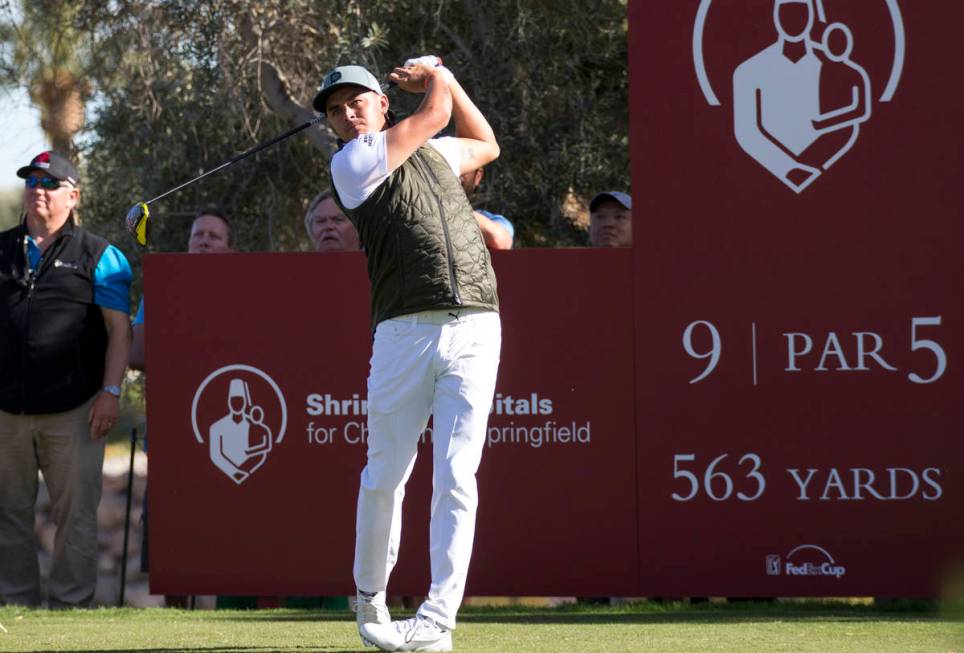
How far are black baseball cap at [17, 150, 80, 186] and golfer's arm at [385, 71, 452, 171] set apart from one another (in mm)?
2911

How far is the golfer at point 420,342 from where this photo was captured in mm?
4965

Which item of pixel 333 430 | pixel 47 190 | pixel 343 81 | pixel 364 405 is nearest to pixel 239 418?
pixel 333 430

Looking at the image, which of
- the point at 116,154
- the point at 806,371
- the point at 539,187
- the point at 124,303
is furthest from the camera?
the point at 116,154

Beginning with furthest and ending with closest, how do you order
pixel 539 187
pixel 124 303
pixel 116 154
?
pixel 116 154 → pixel 539 187 → pixel 124 303

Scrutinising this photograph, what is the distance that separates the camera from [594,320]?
6.52 metres

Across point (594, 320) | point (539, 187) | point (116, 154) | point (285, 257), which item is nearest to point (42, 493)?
point (116, 154)

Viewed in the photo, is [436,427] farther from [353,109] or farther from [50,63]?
[50,63]

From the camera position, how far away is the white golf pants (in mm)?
4996

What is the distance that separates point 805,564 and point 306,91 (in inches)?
208

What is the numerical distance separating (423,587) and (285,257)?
1.50 metres

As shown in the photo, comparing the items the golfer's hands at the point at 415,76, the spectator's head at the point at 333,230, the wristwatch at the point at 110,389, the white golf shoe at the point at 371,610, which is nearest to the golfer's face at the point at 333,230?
the spectator's head at the point at 333,230

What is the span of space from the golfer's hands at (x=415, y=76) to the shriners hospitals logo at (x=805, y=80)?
166 centimetres

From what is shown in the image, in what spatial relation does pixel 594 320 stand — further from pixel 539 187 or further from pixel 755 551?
pixel 539 187

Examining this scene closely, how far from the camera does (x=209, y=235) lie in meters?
7.82
